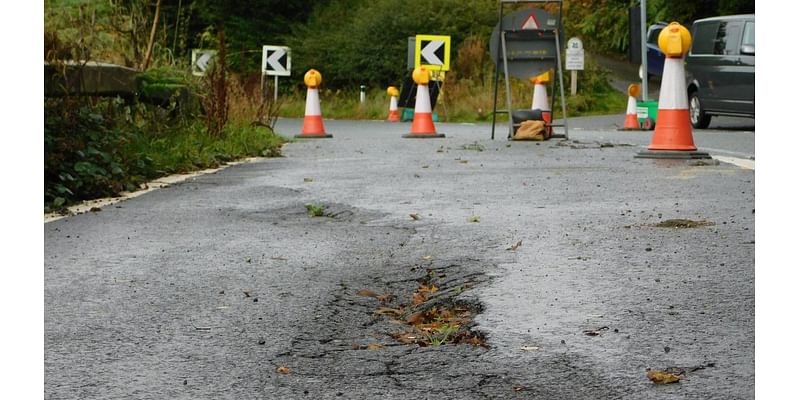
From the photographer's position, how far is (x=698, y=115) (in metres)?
22.2

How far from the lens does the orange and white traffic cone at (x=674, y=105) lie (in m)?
12.2

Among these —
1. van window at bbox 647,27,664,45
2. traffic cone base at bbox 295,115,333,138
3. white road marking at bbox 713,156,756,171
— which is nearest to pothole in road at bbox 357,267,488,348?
white road marking at bbox 713,156,756,171

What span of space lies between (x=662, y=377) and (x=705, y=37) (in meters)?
19.0

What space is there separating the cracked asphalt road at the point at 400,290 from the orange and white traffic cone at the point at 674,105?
2362mm

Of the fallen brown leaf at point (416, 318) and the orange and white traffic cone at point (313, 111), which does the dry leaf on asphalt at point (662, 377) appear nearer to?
the fallen brown leaf at point (416, 318)

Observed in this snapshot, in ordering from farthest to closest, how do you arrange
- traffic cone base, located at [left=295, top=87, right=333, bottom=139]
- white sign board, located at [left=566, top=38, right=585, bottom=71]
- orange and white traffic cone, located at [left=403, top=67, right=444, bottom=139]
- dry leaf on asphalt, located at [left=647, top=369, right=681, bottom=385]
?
white sign board, located at [left=566, top=38, right=585, bottom=71]
traffic cone base, located at [left=295, top=87, right=333, bottom=139]
orange and white traffic cone, located at [left=403, top=67, right=444, bottom=139]
dry leaf on asphalt, located at [left=647, top=369, right=681, bottom=385]

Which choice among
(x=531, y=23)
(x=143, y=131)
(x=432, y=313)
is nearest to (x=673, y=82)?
(x=143, y=131)

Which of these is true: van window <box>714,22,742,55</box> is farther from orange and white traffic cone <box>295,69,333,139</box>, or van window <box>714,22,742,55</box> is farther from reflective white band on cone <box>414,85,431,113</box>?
orange and white traffic cone <box>295,69,333,139</box>

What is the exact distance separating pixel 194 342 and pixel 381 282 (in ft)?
4.32

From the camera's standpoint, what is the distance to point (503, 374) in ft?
13.2

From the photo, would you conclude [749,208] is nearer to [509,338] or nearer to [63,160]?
[509,338]

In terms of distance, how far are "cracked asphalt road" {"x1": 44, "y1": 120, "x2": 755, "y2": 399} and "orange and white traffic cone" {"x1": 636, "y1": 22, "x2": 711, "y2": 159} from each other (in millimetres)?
2362

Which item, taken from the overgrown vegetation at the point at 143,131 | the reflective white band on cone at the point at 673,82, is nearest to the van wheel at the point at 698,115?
the overgrown vegetation at the point at 143,131

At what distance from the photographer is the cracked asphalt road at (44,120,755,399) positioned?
13.1ft
